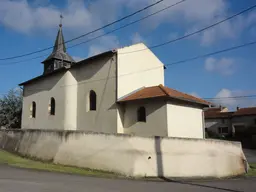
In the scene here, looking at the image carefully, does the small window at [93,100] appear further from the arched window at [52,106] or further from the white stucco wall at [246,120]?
the white stucco wall at [246,120]

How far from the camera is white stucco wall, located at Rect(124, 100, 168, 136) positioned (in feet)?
54.2

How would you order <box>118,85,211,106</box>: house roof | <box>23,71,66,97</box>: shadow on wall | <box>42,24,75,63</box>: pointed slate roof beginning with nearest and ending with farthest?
<box>118,85,211,106</box>: house roof < <box>23,71,66,97</box>: shadow on wall < <box>42,24,75,63</box>: pointed slate roof

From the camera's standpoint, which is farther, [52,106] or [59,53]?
[59,53]

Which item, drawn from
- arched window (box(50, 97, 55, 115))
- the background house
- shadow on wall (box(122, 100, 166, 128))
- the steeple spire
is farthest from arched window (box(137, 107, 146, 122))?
the background house

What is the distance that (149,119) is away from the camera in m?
17.0

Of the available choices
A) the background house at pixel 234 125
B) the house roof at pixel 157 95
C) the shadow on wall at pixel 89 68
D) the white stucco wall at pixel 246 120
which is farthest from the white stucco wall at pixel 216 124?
the shadow on wall at pixel 89 68

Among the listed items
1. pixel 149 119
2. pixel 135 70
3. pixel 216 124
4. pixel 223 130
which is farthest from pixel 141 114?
pixel 216 124

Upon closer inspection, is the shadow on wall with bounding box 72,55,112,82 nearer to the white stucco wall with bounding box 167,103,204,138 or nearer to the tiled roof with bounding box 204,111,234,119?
the white stucco wall with bounding box 167,103,204,138

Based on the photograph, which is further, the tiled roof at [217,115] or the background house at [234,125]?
the tiled roof at [217,115]

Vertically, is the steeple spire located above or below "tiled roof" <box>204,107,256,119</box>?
above

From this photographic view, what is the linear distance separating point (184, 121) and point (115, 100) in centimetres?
495

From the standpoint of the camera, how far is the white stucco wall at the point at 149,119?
54.2ft

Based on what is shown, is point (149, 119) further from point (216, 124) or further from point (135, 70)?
point (216, 124)

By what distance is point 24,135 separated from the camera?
18.3m
